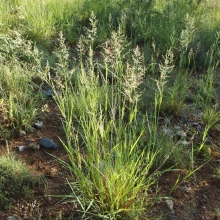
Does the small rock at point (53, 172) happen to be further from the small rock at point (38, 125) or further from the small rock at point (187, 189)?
the small rock at point (187, 189)

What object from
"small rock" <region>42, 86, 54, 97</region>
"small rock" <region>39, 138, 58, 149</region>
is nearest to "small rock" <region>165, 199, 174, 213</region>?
"small rock" <region>39, 138, 58, 149</region>

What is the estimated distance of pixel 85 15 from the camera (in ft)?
18.3

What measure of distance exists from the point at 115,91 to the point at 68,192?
1.13 m

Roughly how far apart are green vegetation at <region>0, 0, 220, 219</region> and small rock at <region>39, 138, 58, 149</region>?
0.50 feet

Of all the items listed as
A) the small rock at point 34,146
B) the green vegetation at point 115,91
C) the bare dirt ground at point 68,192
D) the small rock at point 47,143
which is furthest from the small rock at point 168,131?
the small rock at point 34,146

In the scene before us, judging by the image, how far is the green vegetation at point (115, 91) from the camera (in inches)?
84.2

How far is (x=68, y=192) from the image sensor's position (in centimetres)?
243

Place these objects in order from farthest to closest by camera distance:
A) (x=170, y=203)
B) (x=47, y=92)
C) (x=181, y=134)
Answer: (x=47, y=92), (x=181, y=134), (x=170, y=203)

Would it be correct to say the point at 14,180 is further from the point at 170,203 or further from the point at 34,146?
the point at 170,203

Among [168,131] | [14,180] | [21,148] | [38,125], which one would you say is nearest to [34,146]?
[21,148]

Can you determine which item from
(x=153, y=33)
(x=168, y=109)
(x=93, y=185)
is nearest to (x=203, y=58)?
(x=153, y=33)

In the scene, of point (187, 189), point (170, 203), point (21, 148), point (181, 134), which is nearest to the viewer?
point (170, 203)

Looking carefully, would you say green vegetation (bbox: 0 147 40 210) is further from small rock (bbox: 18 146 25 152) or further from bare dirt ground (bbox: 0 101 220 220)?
small rock (bbox: 18 146 25 152)

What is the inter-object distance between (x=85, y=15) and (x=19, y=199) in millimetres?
3879
